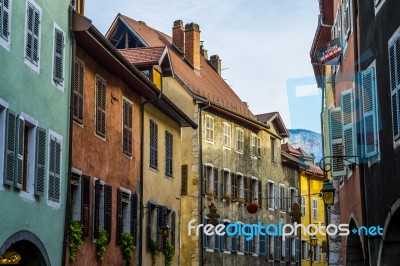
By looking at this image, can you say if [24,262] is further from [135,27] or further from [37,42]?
[135,27]

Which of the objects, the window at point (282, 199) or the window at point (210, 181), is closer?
the window at point (210, 181)

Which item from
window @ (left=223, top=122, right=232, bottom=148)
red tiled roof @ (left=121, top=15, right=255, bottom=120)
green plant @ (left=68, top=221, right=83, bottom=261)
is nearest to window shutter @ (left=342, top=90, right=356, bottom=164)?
green plant @ (left=68, top=221, right=83, bottom=261)

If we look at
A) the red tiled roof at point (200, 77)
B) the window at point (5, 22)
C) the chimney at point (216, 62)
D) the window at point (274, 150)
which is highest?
the chimney at point (216, 62)

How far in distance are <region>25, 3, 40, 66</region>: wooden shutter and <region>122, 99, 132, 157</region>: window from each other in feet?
23.5

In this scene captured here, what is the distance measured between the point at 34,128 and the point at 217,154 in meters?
25.1

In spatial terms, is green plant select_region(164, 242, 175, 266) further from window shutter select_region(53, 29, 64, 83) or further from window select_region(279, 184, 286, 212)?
window select_region(279, 184, 286, 212)

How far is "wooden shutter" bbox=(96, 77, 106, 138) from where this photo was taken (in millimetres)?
23891

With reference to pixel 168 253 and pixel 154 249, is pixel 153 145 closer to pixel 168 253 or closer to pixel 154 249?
pixel 154 249

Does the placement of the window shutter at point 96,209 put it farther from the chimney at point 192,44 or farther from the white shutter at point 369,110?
the chimney at point 192,44

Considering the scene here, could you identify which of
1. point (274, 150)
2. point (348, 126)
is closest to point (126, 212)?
point (348, 126)

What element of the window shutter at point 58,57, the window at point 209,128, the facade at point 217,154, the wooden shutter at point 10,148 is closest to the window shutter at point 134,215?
the window shutter at point 58,57

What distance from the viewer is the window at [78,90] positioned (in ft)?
72.1

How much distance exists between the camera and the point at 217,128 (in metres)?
44.1

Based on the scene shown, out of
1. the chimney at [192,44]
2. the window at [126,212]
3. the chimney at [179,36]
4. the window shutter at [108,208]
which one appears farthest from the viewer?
the chimney at [179,36]
